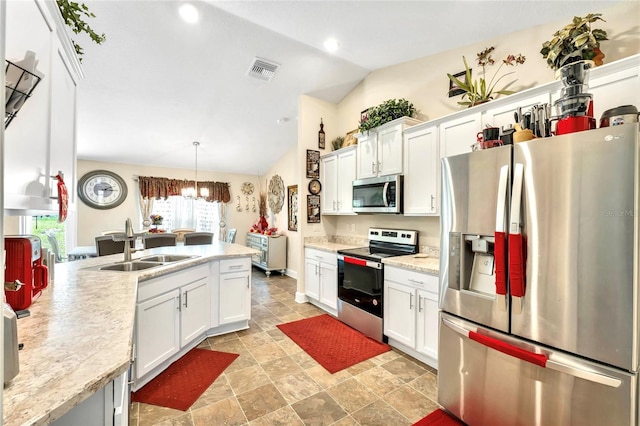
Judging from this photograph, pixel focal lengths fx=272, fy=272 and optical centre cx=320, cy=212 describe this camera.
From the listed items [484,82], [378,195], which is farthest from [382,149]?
[484,82]

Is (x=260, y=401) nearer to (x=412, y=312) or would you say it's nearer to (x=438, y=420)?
(x=438, y=420)

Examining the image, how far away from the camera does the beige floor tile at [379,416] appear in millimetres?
1767

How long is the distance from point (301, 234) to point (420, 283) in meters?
1.99

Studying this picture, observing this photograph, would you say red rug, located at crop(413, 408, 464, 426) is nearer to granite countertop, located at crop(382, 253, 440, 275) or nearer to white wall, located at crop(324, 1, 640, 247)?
granite countertop, located at crop(382, 253, 440, 275)

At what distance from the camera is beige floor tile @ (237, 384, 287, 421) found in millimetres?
1848

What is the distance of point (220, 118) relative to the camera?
173 inches

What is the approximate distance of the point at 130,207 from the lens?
19.4ft

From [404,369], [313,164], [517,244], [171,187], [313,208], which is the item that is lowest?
[404,369]

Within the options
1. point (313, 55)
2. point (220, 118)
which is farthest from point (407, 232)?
point (220, 118)

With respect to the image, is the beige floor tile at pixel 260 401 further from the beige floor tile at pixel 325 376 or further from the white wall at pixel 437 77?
the white wall at pixel 437 77

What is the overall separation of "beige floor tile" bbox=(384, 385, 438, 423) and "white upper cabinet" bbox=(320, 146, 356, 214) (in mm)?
2156

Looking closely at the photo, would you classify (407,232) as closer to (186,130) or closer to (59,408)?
(59,408)

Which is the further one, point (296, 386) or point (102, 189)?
point (102, 189)

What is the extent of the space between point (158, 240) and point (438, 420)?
3.80m
